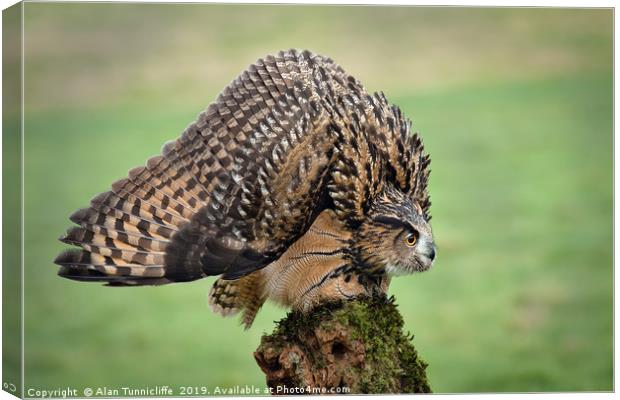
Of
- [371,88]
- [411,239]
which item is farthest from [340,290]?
[371,88]

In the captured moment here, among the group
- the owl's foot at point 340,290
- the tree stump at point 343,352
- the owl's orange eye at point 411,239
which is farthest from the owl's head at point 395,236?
the tree stump at point 343,352

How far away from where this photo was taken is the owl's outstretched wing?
Answer: 546 centimetres

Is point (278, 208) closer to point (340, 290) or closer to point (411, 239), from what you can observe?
point (340, 290)

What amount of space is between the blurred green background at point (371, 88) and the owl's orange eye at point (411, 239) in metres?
1.49

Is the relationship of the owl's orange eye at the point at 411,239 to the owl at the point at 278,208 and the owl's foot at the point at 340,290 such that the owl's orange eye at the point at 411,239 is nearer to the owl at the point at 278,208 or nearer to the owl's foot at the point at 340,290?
the owl at the point at 278,208

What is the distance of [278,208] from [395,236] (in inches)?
26.0

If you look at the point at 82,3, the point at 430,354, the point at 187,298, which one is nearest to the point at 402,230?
the point at 82,3

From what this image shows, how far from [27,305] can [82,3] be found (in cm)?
185

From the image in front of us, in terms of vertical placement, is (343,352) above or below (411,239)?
below

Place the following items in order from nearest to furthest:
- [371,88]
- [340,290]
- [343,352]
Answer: [343,352]
[340,290]
[371,88]

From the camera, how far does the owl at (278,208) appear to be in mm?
5473

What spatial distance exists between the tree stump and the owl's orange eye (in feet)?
1.22

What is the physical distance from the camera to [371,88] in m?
7.63

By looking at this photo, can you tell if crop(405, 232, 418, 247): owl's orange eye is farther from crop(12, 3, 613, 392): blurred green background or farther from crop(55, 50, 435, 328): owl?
crop(12, 3, 613, 392): blurred green background
